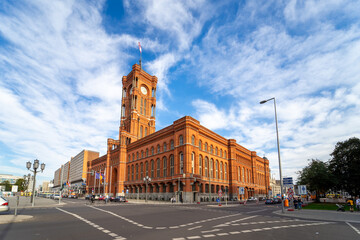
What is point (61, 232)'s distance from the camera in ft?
34.1

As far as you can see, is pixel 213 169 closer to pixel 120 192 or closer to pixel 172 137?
pixel 172 137

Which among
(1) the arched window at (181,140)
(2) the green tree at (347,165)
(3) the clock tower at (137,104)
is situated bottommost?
(2) the green tree at (347,165)

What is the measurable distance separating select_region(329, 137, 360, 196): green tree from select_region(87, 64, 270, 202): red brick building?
80.3 feet

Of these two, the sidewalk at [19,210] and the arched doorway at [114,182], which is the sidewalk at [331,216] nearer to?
the sidewalk at [19,210]

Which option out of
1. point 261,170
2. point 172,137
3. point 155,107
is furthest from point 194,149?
point 261,170

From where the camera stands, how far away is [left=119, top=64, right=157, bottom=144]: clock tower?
8248 centimetres

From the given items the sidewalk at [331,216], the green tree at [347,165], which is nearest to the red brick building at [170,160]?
the green tree at [347,165]

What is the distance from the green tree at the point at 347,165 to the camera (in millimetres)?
43156

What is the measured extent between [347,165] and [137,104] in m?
65.6

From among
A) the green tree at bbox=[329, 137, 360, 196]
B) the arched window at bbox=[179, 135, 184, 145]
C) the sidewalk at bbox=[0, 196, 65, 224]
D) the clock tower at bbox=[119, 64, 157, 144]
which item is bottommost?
the sidewalk at bbox=[0, 196, 65, 224]

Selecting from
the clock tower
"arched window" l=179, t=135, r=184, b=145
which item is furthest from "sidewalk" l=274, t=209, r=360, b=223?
the clock tower

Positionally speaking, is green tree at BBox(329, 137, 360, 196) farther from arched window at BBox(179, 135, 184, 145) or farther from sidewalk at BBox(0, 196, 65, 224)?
sidewalk at BBox(0, 196, 65, 224)

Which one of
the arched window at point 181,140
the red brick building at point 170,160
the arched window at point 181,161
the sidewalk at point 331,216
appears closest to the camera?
the sidewalk at point 331,216

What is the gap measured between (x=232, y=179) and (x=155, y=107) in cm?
4176
